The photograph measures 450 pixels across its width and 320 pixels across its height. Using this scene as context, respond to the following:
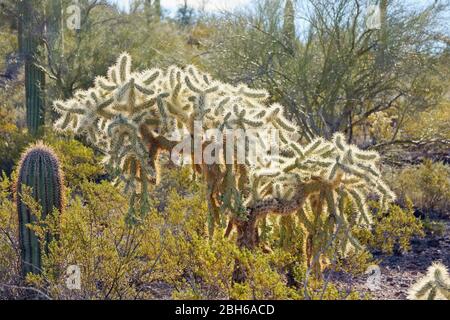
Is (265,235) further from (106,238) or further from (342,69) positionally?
(342,69)

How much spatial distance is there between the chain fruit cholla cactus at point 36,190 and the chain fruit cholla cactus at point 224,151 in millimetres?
1106

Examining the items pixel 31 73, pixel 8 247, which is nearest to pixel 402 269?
pixel 8 247

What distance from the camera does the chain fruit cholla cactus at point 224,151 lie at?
3342 millimetres

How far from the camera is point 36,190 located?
4.61m

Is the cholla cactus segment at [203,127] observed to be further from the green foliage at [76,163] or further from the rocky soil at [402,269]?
the green foliage at [76,163]

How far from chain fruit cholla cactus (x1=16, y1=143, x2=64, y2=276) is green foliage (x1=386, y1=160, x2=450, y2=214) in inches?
180

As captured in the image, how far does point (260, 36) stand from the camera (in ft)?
32.1

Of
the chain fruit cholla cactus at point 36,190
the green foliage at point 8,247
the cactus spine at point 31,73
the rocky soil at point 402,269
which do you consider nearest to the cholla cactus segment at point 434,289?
the rocky soil at point 402,269

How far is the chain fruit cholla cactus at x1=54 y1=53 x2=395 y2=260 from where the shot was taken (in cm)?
334

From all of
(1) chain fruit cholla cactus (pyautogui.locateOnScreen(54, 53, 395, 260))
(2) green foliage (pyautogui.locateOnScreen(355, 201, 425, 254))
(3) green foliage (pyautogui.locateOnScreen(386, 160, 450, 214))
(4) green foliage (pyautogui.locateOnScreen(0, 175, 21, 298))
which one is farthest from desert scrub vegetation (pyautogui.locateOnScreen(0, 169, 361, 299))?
(3) green foliage (pyautogui.locateOnScreen(386, 160, 450, 214))

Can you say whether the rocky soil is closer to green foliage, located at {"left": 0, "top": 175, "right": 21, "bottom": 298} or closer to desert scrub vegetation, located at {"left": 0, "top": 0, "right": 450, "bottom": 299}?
desert scrub vegetation, located at {"left": 0, "top": 0, "right": 450, "bottom": 299}

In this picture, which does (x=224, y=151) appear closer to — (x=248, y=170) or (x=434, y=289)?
(x=248, y=170)
